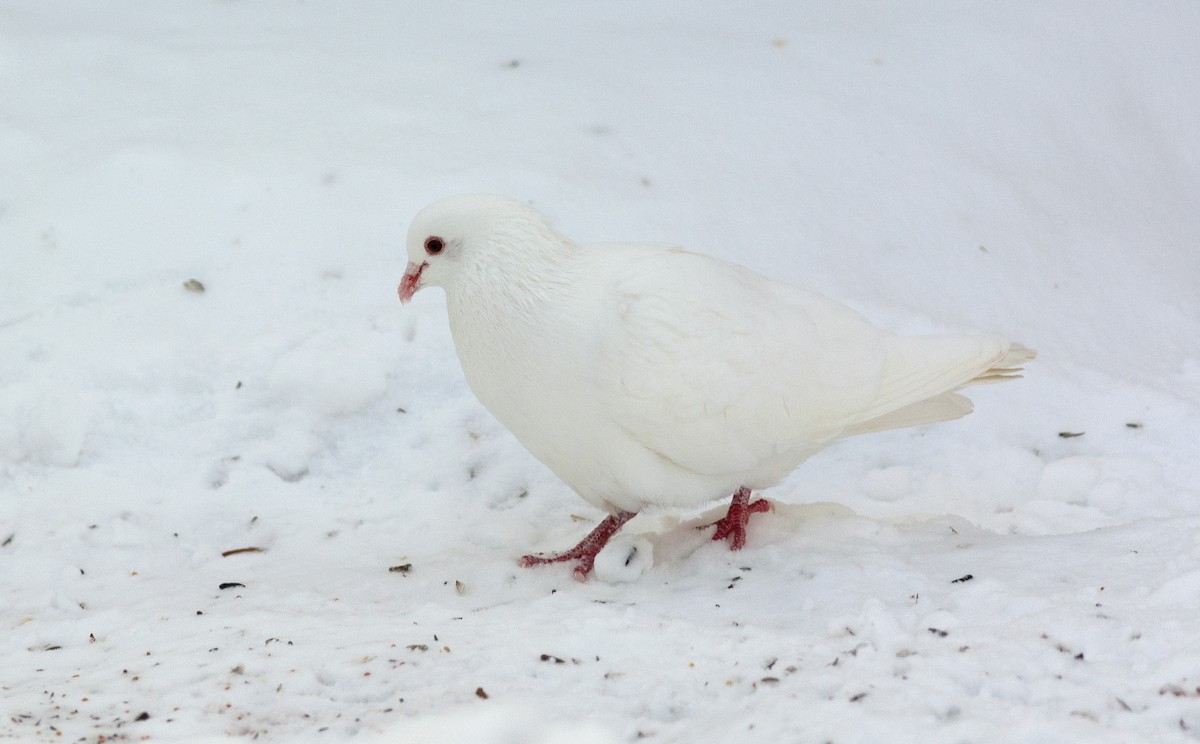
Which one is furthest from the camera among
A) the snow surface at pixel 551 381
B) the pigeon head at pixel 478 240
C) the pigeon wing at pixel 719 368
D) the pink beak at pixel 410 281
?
the pink beak at pixel 410 281

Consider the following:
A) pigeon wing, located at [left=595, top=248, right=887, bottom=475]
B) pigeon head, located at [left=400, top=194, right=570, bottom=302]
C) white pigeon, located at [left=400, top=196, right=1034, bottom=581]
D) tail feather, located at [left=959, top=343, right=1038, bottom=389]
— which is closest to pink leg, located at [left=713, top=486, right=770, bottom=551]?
white pigeon, located at [left=400, top=196, right=1034, bottom=581]

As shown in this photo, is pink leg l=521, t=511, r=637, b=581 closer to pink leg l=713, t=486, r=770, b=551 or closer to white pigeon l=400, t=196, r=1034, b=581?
white pigeon l=400, t=196, r=1034, b=581

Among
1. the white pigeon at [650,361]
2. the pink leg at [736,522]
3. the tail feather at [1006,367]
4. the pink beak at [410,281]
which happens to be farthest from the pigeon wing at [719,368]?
the pink beak at [410,281]

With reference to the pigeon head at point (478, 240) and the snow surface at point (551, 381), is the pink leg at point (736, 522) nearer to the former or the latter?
the snow surface at point (551, 381)

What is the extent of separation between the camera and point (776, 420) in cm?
313

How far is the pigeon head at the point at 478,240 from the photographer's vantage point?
3119 millimetres

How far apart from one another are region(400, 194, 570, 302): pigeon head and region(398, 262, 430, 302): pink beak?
0.02 m

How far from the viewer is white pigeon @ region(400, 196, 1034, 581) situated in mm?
3027

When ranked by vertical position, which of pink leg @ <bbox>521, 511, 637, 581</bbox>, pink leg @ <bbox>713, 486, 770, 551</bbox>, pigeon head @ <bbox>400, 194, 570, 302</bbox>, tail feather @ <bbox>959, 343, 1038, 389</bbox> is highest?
pigeon head @ <bbox>400, 194, 570, 302</bbox>

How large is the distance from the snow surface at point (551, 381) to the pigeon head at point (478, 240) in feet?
2.75

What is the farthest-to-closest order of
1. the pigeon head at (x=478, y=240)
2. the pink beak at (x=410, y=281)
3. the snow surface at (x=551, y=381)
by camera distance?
the pink beak at (x=410, y=281) < the pigeon head at (x=478, y=240) < the snow surface at (x=551, y=381)

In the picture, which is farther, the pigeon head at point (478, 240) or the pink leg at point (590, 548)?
the pink leg at point (590, 548)

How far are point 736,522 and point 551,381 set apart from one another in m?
0.71

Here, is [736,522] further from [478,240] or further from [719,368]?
[478,240]
